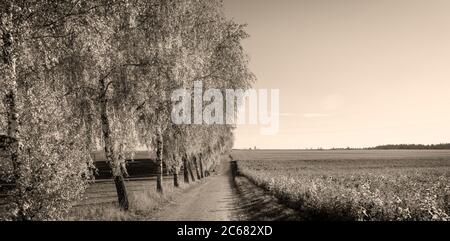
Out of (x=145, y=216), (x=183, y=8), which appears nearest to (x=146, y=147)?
(x=145, y=216)

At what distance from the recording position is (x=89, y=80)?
Answer: 17.9 meters

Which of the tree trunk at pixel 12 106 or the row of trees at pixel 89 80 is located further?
the row of trees at pixel 89 80

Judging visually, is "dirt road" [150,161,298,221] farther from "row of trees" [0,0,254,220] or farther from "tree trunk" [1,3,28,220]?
"tree trunk" [1,3,28,220]

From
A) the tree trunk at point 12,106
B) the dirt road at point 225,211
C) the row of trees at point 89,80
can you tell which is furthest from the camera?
the dirt road at point 225,211

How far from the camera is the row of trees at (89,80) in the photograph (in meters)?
11.9

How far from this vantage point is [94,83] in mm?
18500

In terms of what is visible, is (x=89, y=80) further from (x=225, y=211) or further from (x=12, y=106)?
(x=225, y=211)

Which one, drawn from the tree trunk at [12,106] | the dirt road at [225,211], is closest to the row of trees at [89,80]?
the tree trunk at [12,106]

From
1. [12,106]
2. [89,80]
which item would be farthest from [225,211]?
[12,106]

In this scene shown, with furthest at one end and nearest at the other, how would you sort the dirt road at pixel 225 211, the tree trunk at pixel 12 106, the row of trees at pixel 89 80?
the dirt road at pixel 225 211, the row of trees at pixel 89 80, the tree trunk at pixel 12 106

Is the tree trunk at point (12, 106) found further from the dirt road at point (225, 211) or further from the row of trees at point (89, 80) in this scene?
the dirt road at point (225, 211)

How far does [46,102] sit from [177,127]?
14.1 m
